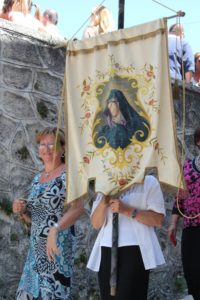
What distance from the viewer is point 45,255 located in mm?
4453

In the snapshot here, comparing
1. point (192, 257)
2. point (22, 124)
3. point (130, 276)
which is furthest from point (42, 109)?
point (130, 276)

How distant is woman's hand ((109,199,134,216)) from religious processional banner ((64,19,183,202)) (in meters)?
0.11

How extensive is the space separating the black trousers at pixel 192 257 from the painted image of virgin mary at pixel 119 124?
43.7 inches

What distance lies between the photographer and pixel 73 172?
4.47m

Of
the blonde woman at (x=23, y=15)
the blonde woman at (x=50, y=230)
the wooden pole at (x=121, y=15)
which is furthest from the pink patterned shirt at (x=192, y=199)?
the blonde woman at (x=23, y=15)

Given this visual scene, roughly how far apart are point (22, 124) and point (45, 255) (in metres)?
1.54

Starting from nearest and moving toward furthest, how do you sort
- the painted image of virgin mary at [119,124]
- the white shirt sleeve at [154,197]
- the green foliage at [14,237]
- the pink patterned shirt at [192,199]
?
1. the white shirt sleeve at [154,197]
2. the painted image of virgin mary at [119,124]
3. the pink patterned shirt at [192,199]
4. the green foliage at [14,237]

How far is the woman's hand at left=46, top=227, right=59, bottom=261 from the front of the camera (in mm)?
4328

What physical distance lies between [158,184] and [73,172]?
0.59m

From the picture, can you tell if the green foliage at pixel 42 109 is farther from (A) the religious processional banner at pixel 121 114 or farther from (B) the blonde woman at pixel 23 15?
(A) the religious processional banner at pixel 121 114

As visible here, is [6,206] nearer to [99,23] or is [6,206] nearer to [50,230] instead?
[50,230]

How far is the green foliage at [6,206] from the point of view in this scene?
541 cm

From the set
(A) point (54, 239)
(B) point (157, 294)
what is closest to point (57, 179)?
(A) point (54, 239)

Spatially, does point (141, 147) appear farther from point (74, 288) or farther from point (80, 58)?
point (74, 288)
